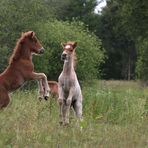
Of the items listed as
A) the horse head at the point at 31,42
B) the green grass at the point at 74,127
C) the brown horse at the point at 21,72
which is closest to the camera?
the green grass at the point at 74,127

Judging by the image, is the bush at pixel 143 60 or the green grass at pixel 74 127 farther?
the bush at pixel 143 60

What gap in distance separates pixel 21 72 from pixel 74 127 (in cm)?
165

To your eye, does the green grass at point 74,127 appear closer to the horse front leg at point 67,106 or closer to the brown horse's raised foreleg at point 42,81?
the horse front leg at point 67,106

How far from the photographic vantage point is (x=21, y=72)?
10.6m

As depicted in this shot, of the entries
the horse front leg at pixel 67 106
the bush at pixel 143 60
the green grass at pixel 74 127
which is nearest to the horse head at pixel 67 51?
the horse front leg at pixel 67 106

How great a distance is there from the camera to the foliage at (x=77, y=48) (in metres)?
29.4

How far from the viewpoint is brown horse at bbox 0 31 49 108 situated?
10.5 m

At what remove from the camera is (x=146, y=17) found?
116 feet

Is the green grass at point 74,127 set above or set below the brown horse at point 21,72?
below

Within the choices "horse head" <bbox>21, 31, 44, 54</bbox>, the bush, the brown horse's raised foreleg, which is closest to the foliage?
the bush

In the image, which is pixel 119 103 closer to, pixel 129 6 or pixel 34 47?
pixel 34 47

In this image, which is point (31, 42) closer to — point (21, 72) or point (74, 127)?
point (21, 72)

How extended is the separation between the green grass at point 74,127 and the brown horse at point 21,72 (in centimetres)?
46

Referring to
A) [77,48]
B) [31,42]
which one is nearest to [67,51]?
[31,42]
